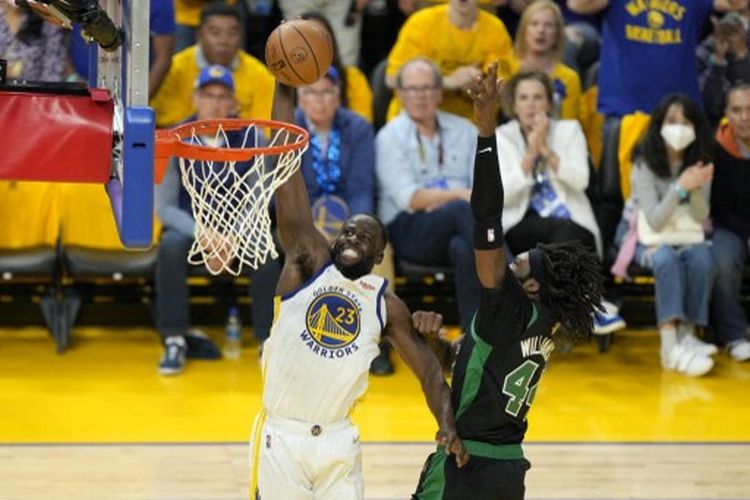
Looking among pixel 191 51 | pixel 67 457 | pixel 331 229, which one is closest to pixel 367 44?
pixel 191 51

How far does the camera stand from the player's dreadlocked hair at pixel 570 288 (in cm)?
593

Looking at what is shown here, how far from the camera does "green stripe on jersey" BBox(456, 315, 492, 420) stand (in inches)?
233

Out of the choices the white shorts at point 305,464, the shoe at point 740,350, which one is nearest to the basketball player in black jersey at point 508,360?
the white shorts at point 305,464

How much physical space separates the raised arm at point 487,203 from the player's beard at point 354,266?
0.60m

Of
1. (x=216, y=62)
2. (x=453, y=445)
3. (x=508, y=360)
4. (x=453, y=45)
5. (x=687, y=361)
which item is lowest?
(x=687, y=361)

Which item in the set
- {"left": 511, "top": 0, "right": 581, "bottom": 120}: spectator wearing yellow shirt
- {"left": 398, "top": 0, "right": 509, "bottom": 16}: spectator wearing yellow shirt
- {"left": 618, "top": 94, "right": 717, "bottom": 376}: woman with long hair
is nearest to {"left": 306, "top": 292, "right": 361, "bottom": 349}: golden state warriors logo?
{"left": 618, "top": 94, "right": 717, "bottom": 376}: woman with long hair

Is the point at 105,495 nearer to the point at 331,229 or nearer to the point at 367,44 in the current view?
the point at 331,229

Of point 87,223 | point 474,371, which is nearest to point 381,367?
point 87,223

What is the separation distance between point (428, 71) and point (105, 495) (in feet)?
11.9

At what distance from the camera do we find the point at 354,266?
6.14 metres

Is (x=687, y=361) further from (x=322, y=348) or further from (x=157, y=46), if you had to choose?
(x=322, y=348)

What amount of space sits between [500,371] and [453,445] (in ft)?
1.07

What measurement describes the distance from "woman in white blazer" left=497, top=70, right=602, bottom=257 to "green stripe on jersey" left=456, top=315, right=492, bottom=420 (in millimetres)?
3835

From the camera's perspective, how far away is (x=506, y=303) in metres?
5.80
